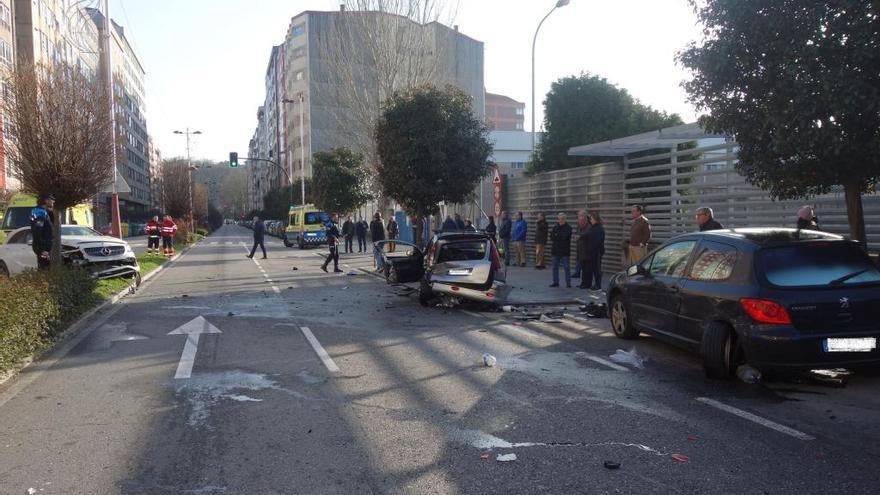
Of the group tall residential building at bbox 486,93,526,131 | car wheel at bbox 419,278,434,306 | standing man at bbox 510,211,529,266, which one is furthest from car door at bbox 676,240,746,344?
tall residential building at bbox 486,93,526,131

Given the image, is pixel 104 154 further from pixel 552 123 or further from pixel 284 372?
pixel 552 123

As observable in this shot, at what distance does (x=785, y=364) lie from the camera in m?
5.94

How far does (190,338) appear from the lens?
30.5ft

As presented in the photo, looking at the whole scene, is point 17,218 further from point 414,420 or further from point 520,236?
point 414,420

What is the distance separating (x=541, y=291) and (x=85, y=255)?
34.4ft

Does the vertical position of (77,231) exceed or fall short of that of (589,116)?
it falls short

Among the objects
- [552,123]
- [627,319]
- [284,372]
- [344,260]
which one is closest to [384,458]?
[284,372]

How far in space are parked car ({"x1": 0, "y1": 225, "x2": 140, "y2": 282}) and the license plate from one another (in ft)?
46.6

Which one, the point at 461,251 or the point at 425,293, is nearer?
the point at 461,251

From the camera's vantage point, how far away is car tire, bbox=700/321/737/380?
6457 millimetres

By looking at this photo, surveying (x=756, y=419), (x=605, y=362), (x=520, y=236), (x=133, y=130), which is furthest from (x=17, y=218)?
(x=133, y=130)

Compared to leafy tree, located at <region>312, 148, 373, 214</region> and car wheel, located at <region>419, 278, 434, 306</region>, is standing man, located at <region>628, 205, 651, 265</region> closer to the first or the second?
car wheel, located at <region>419, 278, 434, 306</region>

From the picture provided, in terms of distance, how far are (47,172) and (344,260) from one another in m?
15.0

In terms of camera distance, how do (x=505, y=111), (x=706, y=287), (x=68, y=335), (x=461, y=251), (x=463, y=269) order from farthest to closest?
(x=505, y=111), (x=461, y=251), (x=463, y=269), (x=68, y=335), (x=706, y=287)
